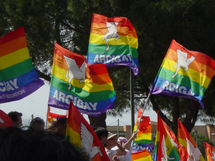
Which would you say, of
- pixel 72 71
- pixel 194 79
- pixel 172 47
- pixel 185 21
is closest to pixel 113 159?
pixel 72 71

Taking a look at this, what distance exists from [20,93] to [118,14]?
4.83 m

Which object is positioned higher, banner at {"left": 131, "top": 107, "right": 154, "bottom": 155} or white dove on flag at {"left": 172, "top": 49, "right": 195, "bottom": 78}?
white dove on flag at {"left": 172, "top": 49, "right": 195, "bottom": 78}

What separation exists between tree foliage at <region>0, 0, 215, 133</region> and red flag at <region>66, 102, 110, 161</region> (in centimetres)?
626

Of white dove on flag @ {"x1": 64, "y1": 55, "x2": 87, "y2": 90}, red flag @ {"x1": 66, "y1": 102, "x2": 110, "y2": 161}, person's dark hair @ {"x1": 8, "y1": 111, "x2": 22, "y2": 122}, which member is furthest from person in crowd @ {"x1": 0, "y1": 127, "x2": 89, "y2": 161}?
white dove on flag @ {"x1": 64, "y1": 55, "x2": 87, "y2": 90}

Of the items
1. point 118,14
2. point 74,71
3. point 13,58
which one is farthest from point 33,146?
point 118,14

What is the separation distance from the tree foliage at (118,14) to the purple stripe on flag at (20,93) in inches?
132

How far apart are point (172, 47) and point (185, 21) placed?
412cm

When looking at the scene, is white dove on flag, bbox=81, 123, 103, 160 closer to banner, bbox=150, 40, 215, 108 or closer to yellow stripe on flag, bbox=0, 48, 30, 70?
yellow stripe on flag, bbox=0, 48, 30, 70

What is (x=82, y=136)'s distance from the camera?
114 inches

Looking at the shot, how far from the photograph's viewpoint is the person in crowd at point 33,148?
88 centimetres

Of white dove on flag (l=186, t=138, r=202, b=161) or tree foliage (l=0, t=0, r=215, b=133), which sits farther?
tree foliage (l=0, t=0, r=215, b=133)

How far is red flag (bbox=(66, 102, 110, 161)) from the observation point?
2875mm

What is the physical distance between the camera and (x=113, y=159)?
4.30 meters

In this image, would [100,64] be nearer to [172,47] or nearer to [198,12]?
[172,47]
